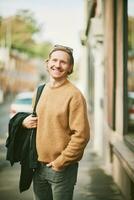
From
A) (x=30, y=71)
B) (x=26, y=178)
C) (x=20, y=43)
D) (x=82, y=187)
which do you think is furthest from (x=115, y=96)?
(x=30, y=71)

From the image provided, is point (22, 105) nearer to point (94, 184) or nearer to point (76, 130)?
point (94, 184)

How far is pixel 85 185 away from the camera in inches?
260

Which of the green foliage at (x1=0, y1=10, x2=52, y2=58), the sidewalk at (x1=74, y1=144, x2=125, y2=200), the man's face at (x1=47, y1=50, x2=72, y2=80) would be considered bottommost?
the sidewalk at (x1=74, y1=144, x2=125, y2=200)

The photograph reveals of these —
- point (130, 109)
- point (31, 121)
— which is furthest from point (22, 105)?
point (31, 121)

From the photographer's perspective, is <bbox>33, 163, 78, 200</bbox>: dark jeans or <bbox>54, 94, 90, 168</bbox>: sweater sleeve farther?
<bbox>33, 163, 78, 200</bbox>: dark jeans

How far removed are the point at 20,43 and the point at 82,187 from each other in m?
50.0

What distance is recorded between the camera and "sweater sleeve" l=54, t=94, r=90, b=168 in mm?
3084

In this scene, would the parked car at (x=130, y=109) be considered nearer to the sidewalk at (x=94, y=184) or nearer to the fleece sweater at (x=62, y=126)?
the sidewalk at (x=94, y=184)

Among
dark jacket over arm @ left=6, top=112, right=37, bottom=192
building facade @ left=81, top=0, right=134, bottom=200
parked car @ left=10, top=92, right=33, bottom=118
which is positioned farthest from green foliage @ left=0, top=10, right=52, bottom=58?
dark jacket over arm @ left=6, top=112, right=37, bottom=192

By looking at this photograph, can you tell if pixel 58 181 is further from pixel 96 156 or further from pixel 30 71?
pixel 30 71

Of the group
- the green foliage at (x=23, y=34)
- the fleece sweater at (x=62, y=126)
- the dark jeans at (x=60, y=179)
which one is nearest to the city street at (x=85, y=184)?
the dark jeans at (x=60, y=179)

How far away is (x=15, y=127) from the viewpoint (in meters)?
3.43

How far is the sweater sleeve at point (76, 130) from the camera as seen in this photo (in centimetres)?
308

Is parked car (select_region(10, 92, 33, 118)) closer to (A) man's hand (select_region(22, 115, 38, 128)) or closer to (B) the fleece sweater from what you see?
(A) man's hand (select_region(22, 115, 38, 128))
